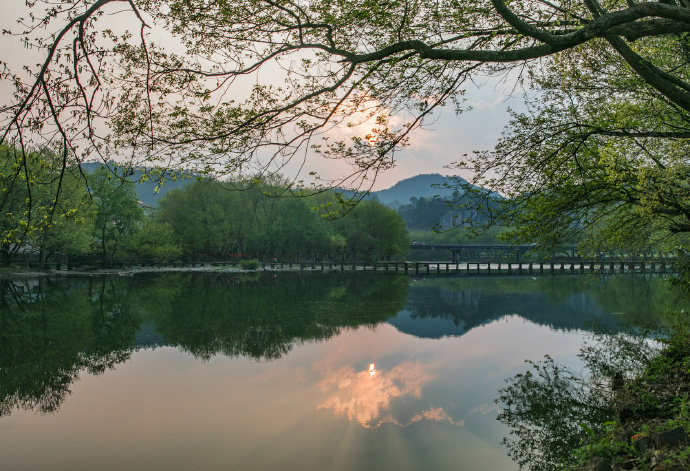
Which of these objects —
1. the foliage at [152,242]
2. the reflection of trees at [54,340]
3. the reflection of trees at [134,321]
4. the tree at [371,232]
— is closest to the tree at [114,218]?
the foliage at [152,242]

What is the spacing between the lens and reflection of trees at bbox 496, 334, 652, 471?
824 centimetres

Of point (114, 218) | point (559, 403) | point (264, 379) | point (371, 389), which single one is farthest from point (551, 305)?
point (114, 218)

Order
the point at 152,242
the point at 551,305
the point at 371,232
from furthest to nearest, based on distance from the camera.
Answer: the point at 371,232 < the point at 152,242 < the point at 551,305

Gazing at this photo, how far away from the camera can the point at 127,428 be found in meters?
9.82

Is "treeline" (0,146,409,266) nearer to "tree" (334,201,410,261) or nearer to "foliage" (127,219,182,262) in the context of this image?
"foliage" (127,219,182,262)

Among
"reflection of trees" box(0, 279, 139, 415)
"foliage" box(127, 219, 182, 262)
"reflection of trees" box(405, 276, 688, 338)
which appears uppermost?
"foliage" box(127, 219, 182, 262)

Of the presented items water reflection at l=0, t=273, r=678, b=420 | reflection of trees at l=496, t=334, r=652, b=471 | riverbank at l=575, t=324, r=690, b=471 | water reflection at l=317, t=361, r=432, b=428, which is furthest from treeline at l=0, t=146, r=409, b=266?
riverbank at l=575, t=324, r=690, b=471

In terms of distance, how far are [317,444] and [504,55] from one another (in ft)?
25.2

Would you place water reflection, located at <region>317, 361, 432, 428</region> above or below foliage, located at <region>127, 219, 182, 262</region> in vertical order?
below

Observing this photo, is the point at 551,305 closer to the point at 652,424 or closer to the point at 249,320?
the point at 249,320

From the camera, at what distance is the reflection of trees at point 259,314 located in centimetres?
1809

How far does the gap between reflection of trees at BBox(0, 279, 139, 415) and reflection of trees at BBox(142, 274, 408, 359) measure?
2.28 m

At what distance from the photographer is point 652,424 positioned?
6.58m

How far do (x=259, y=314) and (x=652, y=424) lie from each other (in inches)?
804
